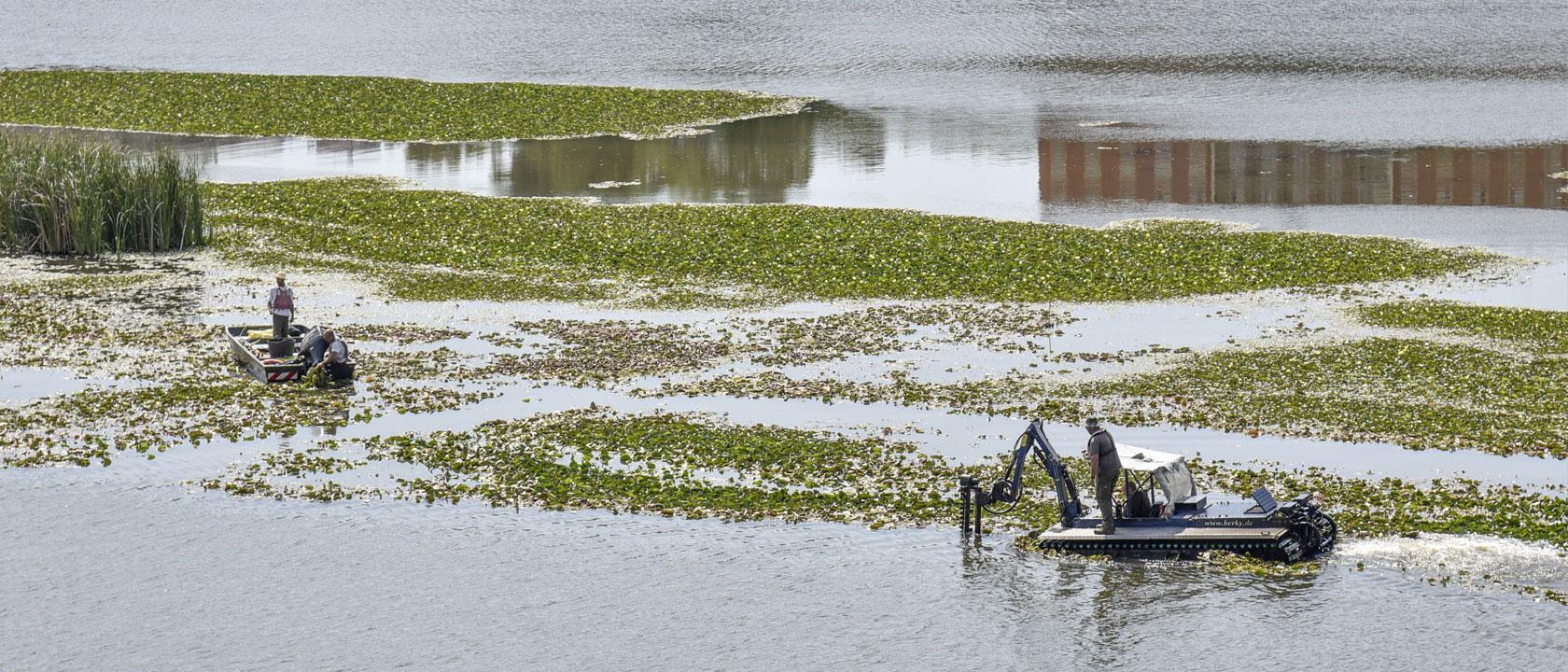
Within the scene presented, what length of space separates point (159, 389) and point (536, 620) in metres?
16.6

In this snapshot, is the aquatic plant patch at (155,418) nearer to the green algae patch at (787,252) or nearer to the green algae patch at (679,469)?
the green algae patch at (679,469)

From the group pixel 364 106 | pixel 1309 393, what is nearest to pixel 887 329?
pixel 1309 393

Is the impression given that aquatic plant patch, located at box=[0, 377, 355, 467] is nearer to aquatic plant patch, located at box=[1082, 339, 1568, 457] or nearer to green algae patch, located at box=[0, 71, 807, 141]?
aquatic plant patch, located at box=[1082, 339, 1568, 457]

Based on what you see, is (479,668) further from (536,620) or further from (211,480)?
(211,480)

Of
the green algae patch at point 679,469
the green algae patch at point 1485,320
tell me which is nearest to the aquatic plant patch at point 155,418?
the green algae patch at point 679,469

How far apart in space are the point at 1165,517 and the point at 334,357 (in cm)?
1988

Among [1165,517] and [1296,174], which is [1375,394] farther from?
[1296,174]

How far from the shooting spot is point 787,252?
5534 cm

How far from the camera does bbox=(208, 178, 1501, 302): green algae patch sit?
50719mm

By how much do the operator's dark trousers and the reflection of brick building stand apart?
39678 mm

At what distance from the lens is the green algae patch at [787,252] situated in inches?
1997

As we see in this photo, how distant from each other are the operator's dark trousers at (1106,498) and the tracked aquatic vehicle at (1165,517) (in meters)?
0.20

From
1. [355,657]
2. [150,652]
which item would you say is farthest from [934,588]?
[150,652]

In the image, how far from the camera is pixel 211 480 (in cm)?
3353
